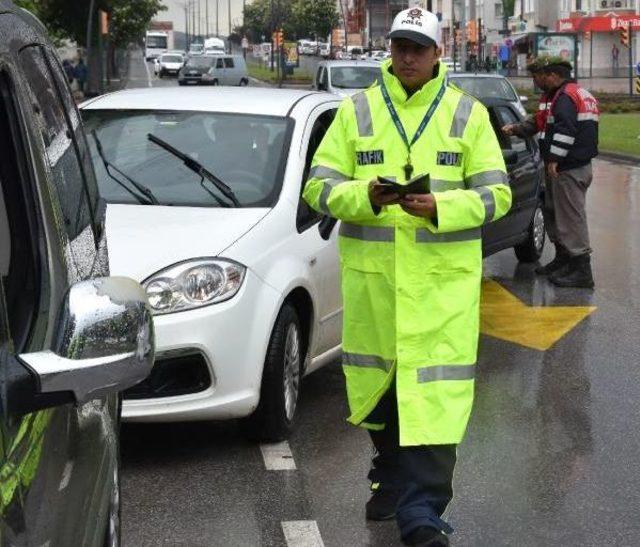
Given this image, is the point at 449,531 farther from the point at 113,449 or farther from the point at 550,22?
the point at 550,22

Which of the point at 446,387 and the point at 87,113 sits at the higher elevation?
the point at 87,113

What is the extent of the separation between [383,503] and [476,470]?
0.90 metres

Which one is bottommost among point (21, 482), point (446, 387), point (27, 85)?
point (446, 387)

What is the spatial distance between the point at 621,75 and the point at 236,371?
8158 cm

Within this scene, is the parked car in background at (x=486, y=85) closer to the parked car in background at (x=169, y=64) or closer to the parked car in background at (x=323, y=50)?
the parked car in background at (x=169, y=64)

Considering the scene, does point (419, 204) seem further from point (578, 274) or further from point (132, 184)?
point (578, 274)

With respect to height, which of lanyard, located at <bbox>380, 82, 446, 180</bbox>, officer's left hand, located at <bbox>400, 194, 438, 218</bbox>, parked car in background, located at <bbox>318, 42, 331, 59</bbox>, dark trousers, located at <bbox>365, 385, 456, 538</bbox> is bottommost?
dark trousers, located at <bbox>365, 385, 456, 538</bbox>

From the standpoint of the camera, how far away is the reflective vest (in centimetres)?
483

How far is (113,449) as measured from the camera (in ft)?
10.9

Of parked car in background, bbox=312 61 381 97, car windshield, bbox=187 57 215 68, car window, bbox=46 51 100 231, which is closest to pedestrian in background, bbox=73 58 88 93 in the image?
car windshield, bbox=187 57 215 68

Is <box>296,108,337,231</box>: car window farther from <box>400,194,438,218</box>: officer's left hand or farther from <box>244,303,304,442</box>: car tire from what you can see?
<box>400,194,438,218</box>: officer's left hand

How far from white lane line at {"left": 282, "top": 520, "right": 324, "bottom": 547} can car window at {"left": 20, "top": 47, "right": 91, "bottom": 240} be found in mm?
2006

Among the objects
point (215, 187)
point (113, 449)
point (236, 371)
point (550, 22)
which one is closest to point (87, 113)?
point (215, 187)

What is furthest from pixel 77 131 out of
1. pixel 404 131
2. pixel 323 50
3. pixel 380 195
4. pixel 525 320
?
pixel 323 50
